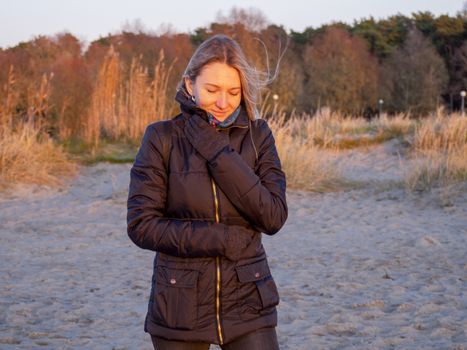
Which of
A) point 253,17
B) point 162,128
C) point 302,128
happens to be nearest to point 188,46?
point 253,17

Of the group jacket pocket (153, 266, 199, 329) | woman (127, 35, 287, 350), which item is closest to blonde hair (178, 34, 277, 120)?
woman (127, 35, 287, 350)

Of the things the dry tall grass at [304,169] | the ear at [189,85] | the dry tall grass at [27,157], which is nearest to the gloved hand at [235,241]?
the ear at [189,85]

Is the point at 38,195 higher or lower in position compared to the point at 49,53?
lower

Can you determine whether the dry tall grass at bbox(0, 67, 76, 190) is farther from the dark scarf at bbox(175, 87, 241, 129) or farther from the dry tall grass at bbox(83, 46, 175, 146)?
the dark scarf at bbox(175, 87, 241, 129)

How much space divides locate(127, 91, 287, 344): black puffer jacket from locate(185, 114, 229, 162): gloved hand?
0.08 ft

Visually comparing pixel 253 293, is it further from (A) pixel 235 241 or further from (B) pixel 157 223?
(B) pixel 157 223

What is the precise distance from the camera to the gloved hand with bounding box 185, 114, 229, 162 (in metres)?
1.98

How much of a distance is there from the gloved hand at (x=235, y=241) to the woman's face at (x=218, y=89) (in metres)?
0.34

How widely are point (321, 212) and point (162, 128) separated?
630 cm

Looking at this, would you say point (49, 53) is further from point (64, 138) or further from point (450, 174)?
point (450, 174)

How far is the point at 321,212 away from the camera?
8.23 meters

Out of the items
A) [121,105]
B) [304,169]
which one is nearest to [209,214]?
[304,169]

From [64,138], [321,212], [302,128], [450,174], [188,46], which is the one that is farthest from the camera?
[188,46]

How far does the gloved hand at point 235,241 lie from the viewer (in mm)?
1933
